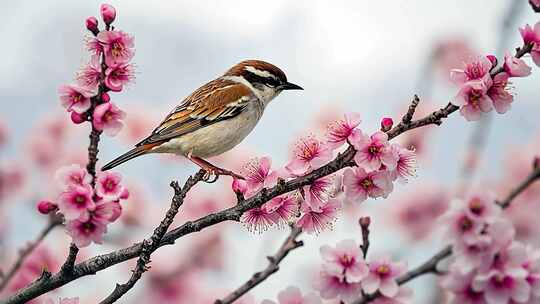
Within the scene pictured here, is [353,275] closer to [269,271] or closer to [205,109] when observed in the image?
[269,271]

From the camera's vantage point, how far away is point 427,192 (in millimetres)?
8391

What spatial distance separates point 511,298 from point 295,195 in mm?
909

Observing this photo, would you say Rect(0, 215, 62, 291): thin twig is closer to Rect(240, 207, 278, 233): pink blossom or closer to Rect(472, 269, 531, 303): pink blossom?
Rect(240, 207, 278, 233): pink blossom

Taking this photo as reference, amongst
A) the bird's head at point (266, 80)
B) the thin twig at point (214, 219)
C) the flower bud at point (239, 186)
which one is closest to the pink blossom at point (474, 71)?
the thin twig at point (214, 219)

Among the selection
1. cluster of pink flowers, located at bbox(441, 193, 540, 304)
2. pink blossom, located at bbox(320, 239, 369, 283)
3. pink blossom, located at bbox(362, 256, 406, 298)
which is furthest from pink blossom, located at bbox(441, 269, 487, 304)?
pink blossom, located at bbox(320, 239, 369, 283)

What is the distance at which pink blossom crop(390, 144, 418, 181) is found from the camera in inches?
94.7

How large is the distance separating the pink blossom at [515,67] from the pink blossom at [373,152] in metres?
0.48

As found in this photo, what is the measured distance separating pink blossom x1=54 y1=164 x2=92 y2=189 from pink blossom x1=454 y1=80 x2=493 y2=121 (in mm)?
1268

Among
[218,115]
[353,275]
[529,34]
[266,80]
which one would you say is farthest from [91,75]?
[266,80]

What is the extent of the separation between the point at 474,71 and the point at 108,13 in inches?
49.9

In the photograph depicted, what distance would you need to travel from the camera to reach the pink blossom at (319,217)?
8.25 feet

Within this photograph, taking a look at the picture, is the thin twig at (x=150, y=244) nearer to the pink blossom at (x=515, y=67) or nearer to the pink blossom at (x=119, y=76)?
the pink blossom at (x=119, y=76)

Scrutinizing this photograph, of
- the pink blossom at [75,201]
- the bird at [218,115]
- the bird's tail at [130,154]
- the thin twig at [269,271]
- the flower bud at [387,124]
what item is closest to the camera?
the pink blossom at [75,201]

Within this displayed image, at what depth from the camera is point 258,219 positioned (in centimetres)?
254
